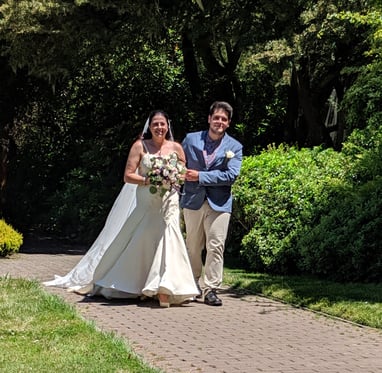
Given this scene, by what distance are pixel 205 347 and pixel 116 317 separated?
69.8 inches

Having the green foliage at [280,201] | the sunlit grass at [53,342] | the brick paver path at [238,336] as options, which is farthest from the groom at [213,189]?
the green foliage at [280,201]

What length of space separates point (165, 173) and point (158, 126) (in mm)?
685

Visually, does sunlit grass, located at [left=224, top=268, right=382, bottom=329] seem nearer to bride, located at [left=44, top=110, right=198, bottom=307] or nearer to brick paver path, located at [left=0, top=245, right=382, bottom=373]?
brick paver path, located at [left=0, top=245, right=382, bottom=373]

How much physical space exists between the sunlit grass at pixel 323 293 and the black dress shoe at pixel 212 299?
909mm

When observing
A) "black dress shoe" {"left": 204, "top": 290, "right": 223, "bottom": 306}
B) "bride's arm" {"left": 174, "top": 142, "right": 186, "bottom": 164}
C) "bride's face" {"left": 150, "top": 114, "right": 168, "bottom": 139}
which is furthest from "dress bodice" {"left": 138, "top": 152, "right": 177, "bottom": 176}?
"black dress shoe" {"left": 204, "top": 290, "right": 223, "bottom": 306}

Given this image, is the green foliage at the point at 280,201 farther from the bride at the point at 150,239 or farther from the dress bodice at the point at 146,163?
the dress bodice at the point at 146,163

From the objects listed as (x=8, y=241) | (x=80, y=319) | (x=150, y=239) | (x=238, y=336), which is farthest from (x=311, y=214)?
(x=8, y=241)

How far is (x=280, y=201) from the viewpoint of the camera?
1283 cm

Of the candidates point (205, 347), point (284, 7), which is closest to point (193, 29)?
point (284, 7)

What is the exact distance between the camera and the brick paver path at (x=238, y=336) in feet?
21.4

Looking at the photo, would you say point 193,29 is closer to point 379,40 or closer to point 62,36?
point 62,36

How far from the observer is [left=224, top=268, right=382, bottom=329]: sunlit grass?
873 centimetres

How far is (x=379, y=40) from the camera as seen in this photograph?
10.2 meters

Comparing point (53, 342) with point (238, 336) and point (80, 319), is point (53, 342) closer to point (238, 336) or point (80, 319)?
point (80, 319)
